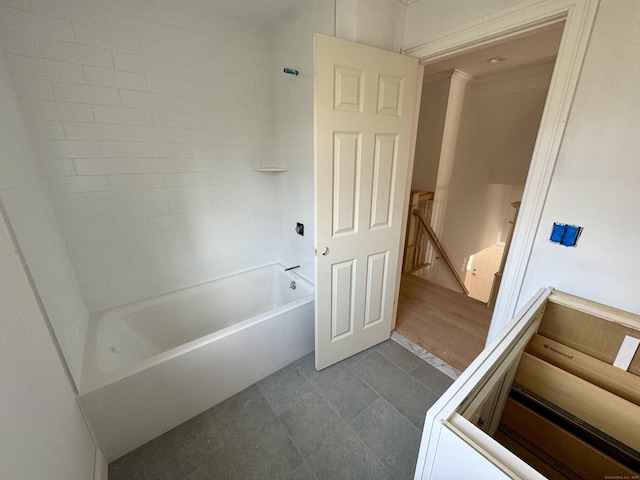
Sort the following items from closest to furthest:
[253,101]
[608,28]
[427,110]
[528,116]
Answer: [608,28]
[253,101]
[528,116]
[427,110]

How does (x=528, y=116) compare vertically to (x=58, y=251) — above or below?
above

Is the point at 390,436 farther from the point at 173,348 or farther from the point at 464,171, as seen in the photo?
the point at 464,171

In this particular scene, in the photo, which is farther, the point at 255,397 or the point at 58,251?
the point at 255,397

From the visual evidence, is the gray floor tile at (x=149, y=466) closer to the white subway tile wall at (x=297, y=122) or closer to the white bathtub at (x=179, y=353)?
the white bathtub at (x=179, y=353)

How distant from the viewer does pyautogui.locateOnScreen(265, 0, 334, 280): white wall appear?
1733 millimetres

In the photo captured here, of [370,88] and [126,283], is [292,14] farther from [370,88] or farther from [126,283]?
[126,283]

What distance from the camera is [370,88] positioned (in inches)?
56.6

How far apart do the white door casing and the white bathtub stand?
0.31 metres

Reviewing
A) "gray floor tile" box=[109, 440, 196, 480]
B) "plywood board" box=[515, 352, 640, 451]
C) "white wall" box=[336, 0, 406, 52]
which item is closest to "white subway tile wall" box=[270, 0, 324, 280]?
"white wall" box=[336, 0, 406, 52]

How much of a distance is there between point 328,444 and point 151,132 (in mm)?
2236

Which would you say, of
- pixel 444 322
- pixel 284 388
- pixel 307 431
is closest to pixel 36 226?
pixel 284 388

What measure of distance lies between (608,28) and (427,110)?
2.21m

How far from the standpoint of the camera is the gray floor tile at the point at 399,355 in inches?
74.8

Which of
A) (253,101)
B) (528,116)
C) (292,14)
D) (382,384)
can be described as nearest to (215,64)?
(253,101)
